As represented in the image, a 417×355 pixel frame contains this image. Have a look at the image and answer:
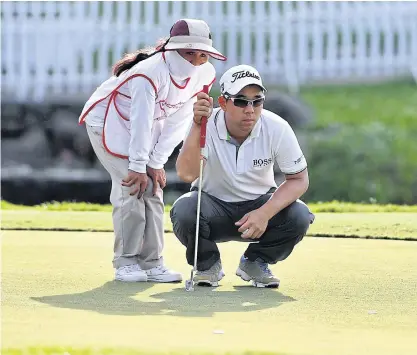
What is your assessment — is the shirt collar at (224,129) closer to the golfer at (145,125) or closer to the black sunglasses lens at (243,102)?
the black sunglasses lens at (243,102)

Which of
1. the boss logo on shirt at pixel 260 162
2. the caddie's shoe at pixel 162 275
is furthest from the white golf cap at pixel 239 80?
Result: the caddie's shoe at pixel 162 275

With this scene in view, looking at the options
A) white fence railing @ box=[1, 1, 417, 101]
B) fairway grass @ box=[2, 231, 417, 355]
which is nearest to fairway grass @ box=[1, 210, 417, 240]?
fairway grass @ box=[2, 231, 417, 355]

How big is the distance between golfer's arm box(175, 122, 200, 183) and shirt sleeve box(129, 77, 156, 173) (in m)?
0.19

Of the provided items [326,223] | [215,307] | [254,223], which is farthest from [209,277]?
[326,223]

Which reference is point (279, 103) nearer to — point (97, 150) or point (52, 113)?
point (52, 113)

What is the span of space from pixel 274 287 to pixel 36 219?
3.70m

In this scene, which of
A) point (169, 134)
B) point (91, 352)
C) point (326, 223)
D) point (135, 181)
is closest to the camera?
point (91, 352)

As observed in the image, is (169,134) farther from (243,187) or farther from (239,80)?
(239,80)

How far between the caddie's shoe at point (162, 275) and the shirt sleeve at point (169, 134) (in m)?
0.53

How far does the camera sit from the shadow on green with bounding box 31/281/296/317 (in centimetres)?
482

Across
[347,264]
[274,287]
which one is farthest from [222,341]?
[347,264]

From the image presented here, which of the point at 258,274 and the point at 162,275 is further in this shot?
the point at 162,275

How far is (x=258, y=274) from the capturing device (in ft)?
18.7

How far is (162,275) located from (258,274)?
0.52 m
